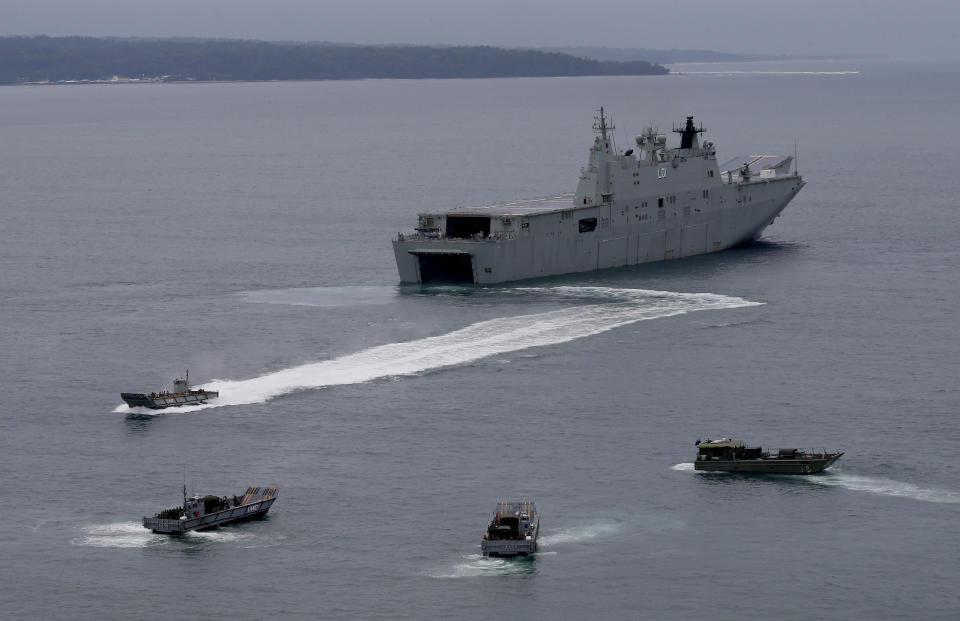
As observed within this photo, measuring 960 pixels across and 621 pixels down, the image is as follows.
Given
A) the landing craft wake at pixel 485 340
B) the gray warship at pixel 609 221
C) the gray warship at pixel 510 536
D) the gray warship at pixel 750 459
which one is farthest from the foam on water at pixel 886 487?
the gray warship at pixel 609 221

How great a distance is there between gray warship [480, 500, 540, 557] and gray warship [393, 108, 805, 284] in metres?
63.1

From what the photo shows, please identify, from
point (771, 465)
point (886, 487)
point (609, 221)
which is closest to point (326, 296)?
point (609, 221)

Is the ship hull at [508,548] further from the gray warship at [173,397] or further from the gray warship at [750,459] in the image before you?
the gray warship at [173,397]

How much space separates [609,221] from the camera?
139750mm

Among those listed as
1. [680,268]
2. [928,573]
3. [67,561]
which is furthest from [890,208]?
[67,561]

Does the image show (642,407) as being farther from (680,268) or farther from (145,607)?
(680,268)

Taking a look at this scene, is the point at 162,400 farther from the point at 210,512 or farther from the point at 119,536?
the point at 119,536

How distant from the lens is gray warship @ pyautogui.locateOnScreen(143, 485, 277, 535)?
70.4 metres

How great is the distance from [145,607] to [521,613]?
48.9 feet

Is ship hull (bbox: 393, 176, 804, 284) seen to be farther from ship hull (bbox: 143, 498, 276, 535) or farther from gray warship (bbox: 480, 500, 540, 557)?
gray warship (bbox: 480, 500, 540, 557)

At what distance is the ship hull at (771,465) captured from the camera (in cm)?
7781

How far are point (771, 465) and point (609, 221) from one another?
63133mm

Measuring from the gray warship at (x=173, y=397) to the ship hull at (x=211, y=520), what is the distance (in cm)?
1846

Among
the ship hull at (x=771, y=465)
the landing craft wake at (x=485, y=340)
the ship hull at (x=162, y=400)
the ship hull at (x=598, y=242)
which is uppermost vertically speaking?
the ship hull at (x=598, y=242)
